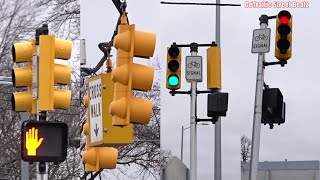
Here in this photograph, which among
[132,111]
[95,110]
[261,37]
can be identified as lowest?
[95,110]

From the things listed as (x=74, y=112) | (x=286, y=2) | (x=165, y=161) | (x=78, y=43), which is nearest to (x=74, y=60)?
(x=78, y=43)

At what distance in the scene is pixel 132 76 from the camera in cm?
959

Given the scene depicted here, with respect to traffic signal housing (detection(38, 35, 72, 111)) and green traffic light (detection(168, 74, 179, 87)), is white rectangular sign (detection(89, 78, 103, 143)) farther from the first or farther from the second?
green traffic light (detection(168, 74, 179, 87))

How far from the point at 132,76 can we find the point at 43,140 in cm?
140

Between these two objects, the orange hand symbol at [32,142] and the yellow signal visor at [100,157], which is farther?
the yellow signal visor at [100,157]

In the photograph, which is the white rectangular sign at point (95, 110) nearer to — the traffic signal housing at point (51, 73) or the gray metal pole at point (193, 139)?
the traffic signal housing at point (51, 73)

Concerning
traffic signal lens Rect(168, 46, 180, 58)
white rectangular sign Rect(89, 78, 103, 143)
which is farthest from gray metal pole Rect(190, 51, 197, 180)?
white rectangular sign Rect(89, 78, 103, 143)

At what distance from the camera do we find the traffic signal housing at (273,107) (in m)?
14.0

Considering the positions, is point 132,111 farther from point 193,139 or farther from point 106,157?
point 193,139

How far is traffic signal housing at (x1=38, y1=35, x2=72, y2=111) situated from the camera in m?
10.1

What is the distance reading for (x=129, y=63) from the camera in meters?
9.63

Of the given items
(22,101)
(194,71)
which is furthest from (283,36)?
(22,101)

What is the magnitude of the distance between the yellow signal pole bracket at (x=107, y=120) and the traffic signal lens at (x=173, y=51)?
112 inches

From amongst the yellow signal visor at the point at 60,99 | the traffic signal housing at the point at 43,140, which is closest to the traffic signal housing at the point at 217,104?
the yellow signal visor at the point at 60,99
